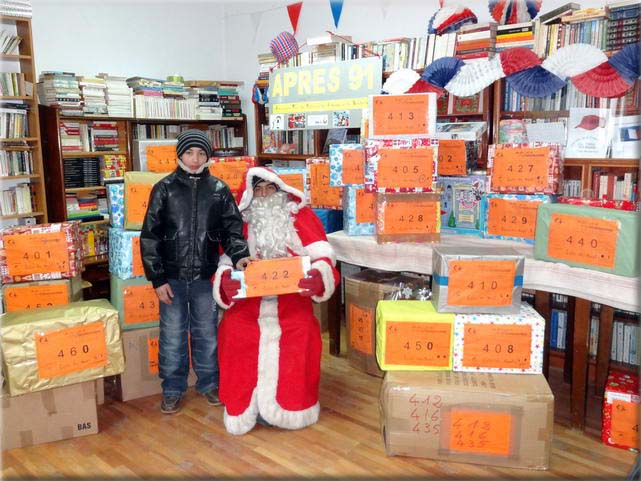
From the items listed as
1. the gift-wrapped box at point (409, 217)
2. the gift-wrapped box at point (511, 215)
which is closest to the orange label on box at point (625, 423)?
the gift-wrapped box at point (511, 215)

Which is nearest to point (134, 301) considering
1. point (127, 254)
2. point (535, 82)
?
point (127, 254)

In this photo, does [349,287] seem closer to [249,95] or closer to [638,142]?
[638,142]

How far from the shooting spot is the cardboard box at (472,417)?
205 cm

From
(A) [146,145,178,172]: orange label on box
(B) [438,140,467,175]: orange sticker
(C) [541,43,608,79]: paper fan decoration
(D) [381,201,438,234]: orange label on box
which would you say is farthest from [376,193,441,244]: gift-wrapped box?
(A) [146,145,178,172]: orange label on box

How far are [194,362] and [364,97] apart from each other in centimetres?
211

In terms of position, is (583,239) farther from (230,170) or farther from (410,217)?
(230,170)

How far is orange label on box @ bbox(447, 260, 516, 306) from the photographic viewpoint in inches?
85.4

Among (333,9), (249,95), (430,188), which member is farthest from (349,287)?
(249,95)

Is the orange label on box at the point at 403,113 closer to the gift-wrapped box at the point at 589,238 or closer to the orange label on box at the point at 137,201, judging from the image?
the gift-wrapped box at the point at 589,238

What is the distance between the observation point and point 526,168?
261 cm

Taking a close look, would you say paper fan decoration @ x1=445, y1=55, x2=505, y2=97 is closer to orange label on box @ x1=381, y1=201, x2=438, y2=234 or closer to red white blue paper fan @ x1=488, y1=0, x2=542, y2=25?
red white blue paper fan @ x1=488, y1=0, x2=542, y2=25

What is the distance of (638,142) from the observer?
2834 mm

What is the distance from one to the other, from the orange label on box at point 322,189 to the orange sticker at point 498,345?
4.71 feet

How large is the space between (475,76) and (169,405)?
2.30m
